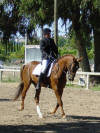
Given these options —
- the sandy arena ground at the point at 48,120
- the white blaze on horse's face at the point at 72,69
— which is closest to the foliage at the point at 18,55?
the sandy arena ground at the point at 48,120

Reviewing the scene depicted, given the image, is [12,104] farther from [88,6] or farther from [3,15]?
Answer: [3,15]

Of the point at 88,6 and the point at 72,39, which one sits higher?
the point at 88,6

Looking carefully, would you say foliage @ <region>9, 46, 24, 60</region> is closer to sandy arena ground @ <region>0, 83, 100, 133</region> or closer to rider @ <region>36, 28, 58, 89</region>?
sandy arena ground @ <region>0, 83, 100, 133</region>

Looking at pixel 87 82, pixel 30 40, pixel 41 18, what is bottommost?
pixel 87 82

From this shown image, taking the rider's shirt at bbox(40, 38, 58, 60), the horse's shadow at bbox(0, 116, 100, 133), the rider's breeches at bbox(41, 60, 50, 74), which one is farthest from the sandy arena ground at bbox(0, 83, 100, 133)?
the rider's shirt at bbox(40, 38, 58, 60)

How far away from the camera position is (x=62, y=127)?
31.4ft

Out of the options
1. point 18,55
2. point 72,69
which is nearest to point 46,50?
point 72,69

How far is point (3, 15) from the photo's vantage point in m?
28.6

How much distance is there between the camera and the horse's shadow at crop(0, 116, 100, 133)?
895cm

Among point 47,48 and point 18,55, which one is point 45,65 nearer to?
point 47,48

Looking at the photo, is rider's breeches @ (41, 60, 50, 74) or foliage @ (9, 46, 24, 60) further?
foliage @ (9, 46, 24, 60)

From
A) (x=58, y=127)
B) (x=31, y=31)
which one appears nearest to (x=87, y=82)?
(x=31, y=31)

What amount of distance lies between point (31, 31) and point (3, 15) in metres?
2.51

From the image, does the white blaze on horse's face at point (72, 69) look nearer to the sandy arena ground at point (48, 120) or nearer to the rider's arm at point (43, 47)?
the rider's arm at point (43, 47)
